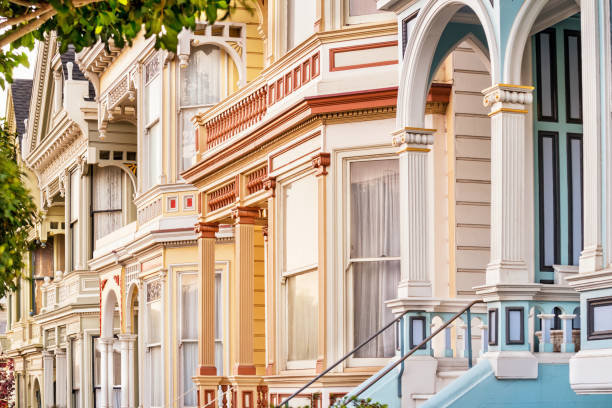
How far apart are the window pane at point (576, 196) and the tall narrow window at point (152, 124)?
12.8 m

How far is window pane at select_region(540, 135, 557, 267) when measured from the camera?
13297 mm

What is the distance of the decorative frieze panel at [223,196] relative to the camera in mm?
19750

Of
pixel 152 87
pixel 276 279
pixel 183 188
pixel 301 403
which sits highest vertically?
pixel 152 87

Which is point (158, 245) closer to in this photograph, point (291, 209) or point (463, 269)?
point (291, 209)

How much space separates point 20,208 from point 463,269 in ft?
17.9

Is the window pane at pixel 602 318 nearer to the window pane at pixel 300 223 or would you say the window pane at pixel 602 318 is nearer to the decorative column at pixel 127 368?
the window pane at pixel 300 223

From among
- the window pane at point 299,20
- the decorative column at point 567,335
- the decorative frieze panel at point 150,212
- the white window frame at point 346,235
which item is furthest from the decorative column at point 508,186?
the decorative frieze panel at point 150,212

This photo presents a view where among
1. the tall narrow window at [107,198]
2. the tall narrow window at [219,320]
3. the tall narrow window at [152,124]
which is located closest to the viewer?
the tall narrow window at [219,320]

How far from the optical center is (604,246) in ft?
34.7

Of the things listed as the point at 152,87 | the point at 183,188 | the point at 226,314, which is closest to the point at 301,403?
the point at 226,314

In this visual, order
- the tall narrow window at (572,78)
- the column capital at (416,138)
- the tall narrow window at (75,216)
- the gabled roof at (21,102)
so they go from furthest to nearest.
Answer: the gabled roof at (21,102) < the tall narrow window at (75,216) < the column capital at (416,138) < the tall narrow window at (572,78)

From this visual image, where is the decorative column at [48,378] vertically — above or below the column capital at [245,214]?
below

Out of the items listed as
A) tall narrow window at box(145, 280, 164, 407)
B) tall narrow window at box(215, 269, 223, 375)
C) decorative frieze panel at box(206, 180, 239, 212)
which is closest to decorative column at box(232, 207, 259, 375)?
decorative frieze panel at box(206, 180, 239, 212)

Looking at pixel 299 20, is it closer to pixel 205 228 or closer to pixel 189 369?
pixel 205 228
